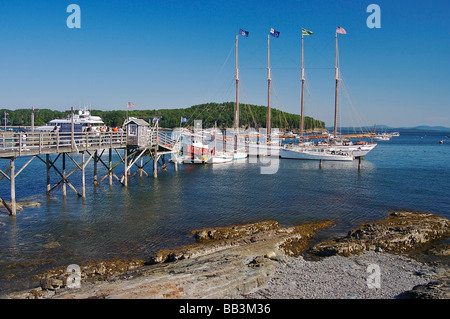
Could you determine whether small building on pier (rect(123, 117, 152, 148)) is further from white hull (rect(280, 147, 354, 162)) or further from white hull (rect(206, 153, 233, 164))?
white hull (rect(280, 147, 354, 162))

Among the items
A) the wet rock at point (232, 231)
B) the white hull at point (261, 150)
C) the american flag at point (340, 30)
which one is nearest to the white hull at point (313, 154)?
the white hull at point (261, 150)

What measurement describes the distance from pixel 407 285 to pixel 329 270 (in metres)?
2.88

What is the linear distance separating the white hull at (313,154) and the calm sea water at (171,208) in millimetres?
16425

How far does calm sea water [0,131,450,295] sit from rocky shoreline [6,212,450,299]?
186 centimetres

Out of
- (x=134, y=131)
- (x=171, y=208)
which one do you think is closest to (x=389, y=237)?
(x=171, y=208)

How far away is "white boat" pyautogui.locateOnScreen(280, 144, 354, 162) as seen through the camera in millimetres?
63250

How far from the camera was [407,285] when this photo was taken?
13.5 m

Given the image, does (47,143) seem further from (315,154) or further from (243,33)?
(315,154)

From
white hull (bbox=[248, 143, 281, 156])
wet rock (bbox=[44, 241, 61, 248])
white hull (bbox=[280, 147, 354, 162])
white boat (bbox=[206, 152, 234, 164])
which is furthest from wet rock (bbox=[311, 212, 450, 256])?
white hull (bbox=[248, 143, 281, 156])

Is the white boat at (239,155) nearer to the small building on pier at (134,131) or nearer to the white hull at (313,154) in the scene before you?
the white hull at (313,154)

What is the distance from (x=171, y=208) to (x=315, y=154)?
4436 cm
